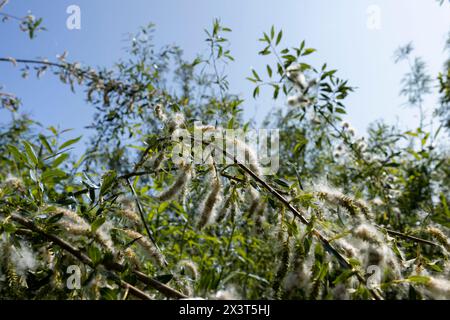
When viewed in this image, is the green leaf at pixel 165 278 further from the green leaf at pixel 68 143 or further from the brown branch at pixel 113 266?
the green leaf at pixel 68 143

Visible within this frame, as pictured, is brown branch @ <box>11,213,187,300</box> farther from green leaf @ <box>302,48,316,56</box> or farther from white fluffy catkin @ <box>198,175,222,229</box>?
green leaf @ <box>302,48,316,56</box>

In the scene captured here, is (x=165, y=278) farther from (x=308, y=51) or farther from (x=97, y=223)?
(x=308, y=51)

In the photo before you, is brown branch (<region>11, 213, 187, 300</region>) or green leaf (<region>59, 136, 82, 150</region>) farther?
green leaf (<region>59, 136, 82, 150</region>)

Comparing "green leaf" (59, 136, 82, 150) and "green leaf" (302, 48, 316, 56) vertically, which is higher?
"green leaf" (302, 48, 316, 56)

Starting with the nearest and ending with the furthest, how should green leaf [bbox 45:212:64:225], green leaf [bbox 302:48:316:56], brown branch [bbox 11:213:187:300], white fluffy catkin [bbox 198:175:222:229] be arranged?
brown branch [bbox 11:213:187:300] < green leaf [bbox 45:212:64:225] < white fluffy catkin [bbox 198:175:222:229] < green leaf [bbox 302:48:316:56]

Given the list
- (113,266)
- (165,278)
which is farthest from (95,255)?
(165,278)

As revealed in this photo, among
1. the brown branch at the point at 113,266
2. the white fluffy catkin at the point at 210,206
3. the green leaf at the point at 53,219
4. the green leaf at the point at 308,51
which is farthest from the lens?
the green leaf at the point at 308,51

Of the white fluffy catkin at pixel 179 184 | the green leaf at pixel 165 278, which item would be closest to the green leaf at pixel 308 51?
the white fluffy catkin at pixel 179 184

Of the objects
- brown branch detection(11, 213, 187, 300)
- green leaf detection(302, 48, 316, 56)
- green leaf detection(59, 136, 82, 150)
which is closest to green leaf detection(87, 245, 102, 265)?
brown branch detection(11, 213, 187, 300)

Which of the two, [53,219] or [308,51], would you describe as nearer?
[53,219]

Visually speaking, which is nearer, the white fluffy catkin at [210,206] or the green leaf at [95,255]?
the green leaf at [95,255]

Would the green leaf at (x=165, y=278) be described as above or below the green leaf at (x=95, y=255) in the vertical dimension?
below
